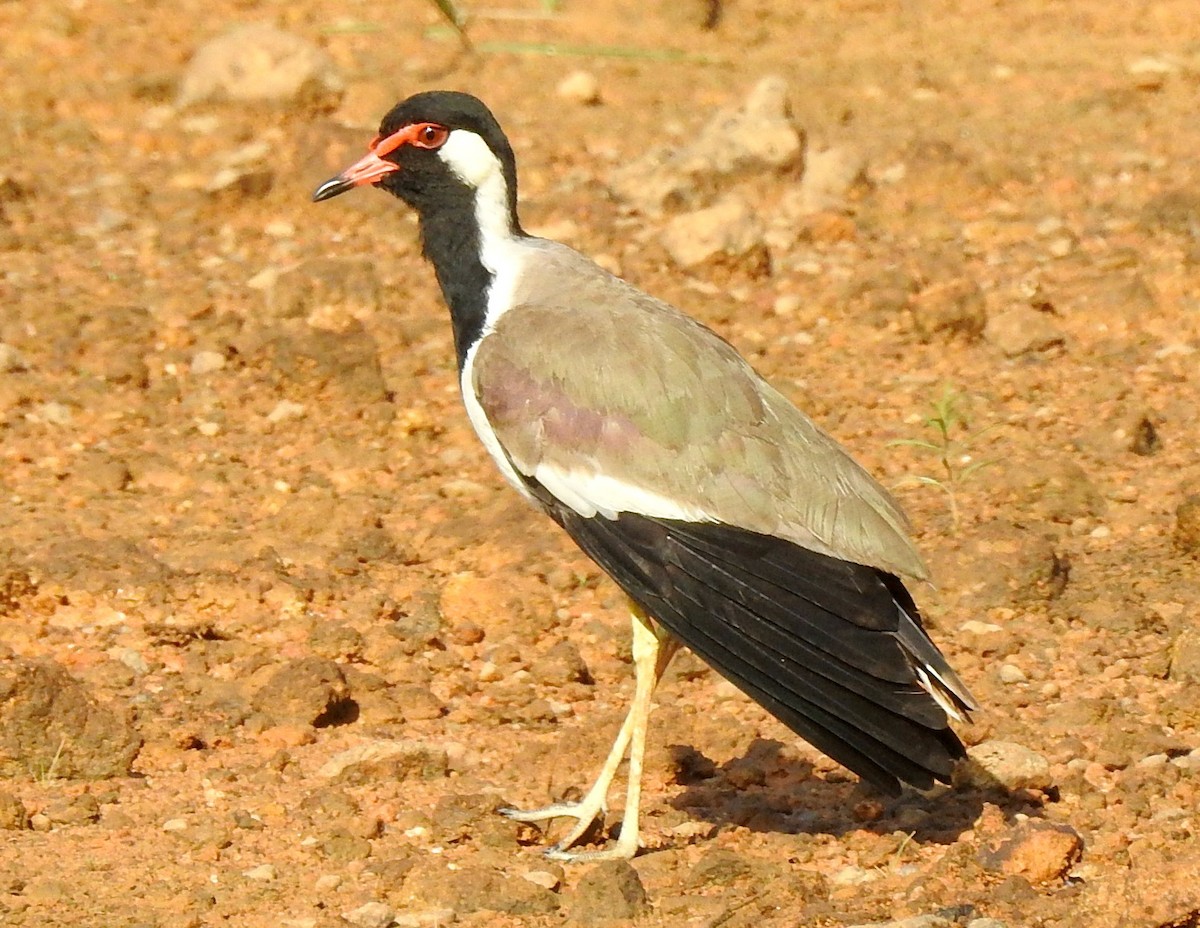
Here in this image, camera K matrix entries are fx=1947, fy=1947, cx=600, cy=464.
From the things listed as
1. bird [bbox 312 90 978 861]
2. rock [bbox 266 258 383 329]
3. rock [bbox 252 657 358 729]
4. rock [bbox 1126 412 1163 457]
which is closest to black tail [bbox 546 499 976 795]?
bird [bbox 312 90 978 861]

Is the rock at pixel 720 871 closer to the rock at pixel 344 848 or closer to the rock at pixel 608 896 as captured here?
the rock at pixel 608 896

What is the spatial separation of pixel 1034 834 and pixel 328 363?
3617 millimetres

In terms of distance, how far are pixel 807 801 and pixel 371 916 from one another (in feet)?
4.56

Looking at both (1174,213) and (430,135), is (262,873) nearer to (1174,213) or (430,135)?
(430,135)

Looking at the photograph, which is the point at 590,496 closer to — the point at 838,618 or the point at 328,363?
the point at 838,618

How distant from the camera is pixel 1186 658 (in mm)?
5582

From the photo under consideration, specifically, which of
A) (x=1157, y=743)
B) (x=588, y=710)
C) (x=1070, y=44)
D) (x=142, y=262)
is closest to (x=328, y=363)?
(x=142, y=262)

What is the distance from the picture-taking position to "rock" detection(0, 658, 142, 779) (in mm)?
5125

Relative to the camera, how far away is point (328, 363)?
7367 millimetres

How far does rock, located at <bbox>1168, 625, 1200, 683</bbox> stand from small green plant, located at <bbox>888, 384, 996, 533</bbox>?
959 millimetres

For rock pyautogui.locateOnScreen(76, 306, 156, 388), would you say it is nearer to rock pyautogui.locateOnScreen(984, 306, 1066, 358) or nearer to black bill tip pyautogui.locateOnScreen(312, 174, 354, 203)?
black bill tip pyautogui.locateOnScreen(312, 174, 354, 203)

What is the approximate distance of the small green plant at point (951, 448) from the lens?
251 inches

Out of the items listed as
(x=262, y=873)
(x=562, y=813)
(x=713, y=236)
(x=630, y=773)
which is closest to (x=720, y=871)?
(x=630, y=773)

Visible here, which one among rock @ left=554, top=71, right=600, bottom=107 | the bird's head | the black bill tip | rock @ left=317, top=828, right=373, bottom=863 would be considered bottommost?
rock @ left=317, top=828, right=373, bottom=863
